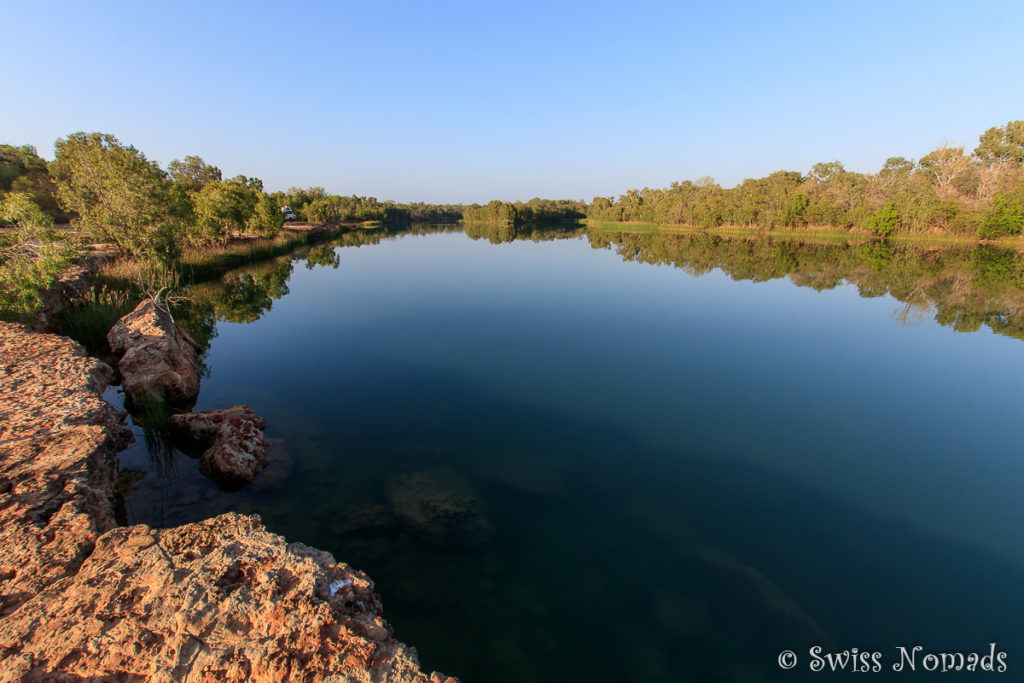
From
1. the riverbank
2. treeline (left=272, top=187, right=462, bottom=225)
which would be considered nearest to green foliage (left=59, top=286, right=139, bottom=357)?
treeline (left=272, top=187, right=462, bottom=225)

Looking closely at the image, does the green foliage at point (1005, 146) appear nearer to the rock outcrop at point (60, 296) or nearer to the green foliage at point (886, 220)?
the green foliage at point (886, 220)

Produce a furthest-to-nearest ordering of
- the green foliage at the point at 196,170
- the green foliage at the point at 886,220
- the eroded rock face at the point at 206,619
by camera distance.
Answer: the green foliage at the point at 196,170, the green foliage at the point at 886,220, the eroded rock face at the point at 206,619

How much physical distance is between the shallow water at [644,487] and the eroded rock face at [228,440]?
0.33 meters

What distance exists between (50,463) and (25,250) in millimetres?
7584

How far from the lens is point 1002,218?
151 ft

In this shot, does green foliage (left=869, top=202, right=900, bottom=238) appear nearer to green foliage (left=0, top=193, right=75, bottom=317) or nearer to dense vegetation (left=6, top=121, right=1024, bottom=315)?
dense vegetation (left=6, top=121, right=1024, bottom=315)

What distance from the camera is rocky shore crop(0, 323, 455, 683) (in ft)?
9.32

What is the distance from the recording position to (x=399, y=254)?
1833 inches

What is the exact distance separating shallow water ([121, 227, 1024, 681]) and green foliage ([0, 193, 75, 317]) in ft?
14.4

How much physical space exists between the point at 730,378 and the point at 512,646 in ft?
34.3

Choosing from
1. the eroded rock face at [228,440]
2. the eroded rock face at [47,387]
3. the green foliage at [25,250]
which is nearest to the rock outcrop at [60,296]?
the eroded rock face at [47,387]

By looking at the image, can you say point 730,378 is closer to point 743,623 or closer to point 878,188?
point 743,623

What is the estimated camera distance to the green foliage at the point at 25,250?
28.0 ft

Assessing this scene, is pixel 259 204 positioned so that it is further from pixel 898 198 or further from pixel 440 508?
pixel 898 198
